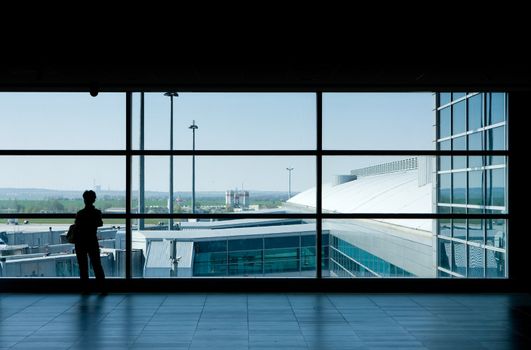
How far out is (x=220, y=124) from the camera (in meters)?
9.20

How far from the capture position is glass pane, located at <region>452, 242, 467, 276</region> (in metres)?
9.60

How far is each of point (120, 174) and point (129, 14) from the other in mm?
4835

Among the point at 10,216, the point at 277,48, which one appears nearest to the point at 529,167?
the point at 277,48

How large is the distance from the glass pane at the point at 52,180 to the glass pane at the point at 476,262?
17.8 ft

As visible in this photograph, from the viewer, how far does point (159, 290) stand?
29.2ft

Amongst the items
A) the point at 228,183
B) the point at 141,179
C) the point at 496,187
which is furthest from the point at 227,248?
the point at 496,187

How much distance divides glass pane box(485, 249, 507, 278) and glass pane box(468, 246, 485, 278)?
0.09 m

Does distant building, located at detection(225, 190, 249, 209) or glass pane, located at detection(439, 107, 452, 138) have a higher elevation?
glass pane, located at detection(439, 107, 452, 138)

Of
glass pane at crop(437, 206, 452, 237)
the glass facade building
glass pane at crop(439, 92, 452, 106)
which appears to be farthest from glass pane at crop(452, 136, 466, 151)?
glass pane at crop(437, 206, 452, 237)

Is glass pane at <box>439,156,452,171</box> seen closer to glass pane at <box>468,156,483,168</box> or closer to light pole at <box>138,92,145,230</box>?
glass pane at <box>468,156,483,168</box>

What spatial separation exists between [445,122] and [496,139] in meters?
0.97

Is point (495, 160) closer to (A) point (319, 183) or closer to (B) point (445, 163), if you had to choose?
(B) point (445, 163)

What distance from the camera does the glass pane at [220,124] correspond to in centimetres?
907

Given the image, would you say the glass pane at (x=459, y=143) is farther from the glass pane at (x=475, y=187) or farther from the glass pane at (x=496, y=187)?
the glass pane at (x=496, y=187)
